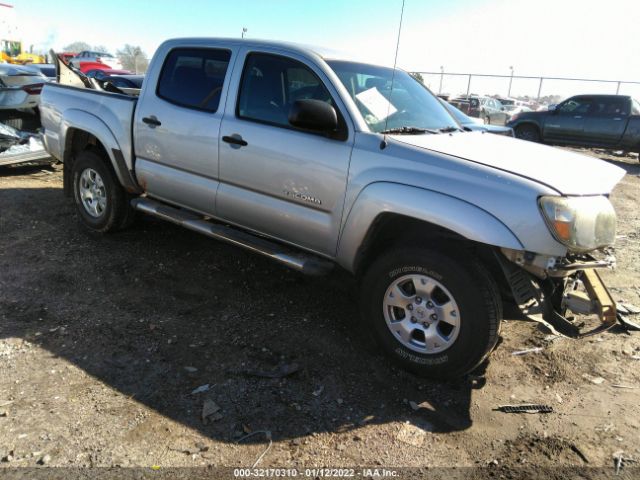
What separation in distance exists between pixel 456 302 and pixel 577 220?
814 mm

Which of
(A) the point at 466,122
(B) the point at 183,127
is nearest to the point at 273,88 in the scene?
(B) the point at 183,127

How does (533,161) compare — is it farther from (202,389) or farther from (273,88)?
(202,389)

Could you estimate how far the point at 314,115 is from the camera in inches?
124

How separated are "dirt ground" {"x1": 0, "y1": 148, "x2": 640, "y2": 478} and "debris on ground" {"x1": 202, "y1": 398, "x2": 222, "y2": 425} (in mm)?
17

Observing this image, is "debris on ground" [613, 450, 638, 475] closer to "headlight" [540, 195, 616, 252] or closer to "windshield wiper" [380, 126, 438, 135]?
"headlight" [540, 195, 616, 252]

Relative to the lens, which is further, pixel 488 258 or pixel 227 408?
pixel 488 258

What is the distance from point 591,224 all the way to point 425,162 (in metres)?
1.01

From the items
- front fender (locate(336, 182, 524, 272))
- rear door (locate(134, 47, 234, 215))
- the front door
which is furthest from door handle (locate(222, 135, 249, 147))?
front fender (locate(336, 182, 524, 272))

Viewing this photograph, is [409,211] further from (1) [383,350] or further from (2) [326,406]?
(2) [326,406]

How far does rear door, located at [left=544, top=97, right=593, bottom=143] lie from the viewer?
1455 cm

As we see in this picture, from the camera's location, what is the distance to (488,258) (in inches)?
119

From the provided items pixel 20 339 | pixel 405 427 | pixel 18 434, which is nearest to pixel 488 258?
pixel 405 427

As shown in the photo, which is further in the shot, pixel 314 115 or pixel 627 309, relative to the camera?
pixel 627 309

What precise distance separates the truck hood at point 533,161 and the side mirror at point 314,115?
44 cm
